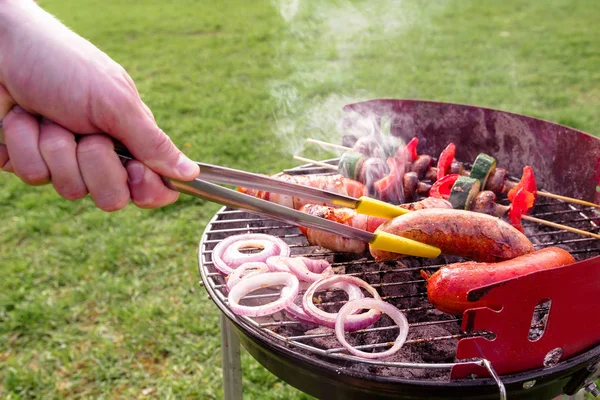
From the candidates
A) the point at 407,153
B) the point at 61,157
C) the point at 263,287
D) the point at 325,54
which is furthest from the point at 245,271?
the point at 325,54

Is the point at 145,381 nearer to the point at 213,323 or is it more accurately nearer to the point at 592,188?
the point at 213,323

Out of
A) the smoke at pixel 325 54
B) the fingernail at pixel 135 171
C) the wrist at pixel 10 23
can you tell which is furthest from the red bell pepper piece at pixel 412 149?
the wrist at pixel 10 23

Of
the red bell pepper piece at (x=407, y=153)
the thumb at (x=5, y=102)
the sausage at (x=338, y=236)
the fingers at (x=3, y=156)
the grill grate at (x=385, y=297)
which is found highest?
the thumb at (x=5, y=102)

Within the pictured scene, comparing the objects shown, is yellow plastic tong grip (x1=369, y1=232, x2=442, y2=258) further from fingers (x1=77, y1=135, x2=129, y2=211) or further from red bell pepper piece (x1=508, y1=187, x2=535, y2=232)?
fingers (x1=77, y1=135, x2=129, y2=211)

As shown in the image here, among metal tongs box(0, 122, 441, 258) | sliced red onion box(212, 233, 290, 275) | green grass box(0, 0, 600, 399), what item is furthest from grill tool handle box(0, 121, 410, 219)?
green grass box(0, 0, 600, 399)

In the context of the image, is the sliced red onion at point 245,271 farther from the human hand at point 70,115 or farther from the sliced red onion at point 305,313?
the human hand at point 70,115

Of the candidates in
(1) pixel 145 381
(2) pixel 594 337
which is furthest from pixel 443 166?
(1) pixel 145 381

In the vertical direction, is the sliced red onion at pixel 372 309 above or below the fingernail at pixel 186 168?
below
